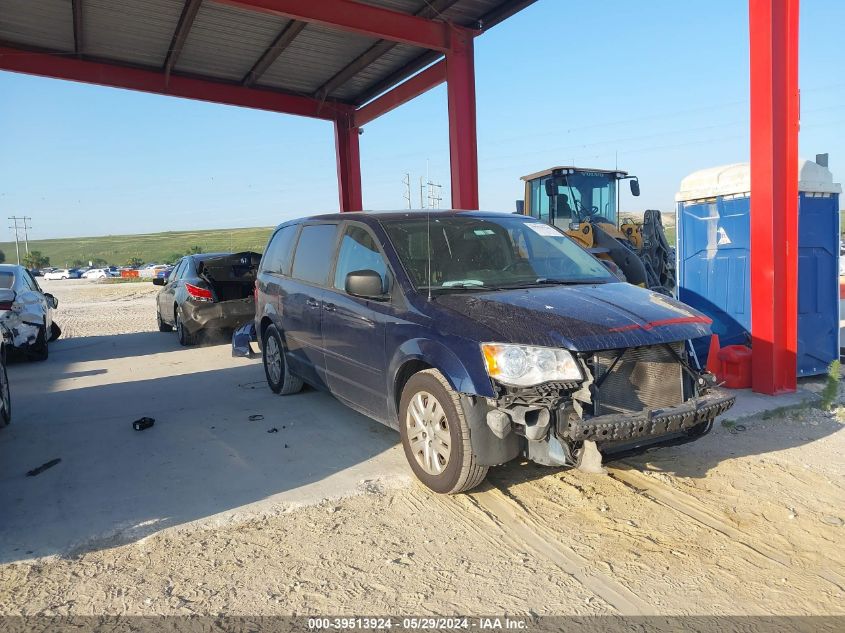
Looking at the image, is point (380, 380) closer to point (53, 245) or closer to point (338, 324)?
point (338, 324)

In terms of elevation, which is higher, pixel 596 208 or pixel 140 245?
pixel 140 245

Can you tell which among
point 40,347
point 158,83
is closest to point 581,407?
point 40,347

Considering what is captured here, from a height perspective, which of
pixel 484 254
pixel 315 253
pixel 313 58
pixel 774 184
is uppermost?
pixel 313 58

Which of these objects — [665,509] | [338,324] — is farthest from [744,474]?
[338,324]

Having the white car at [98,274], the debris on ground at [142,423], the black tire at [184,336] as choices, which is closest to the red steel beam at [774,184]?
the debris on ground at [142,423]

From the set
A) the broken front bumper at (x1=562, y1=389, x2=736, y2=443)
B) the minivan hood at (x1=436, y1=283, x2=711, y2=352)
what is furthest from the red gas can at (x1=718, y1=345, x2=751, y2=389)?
the broken front bumper at (x1=562, y1=389, x2=736, y2=443)

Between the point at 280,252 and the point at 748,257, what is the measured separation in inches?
195

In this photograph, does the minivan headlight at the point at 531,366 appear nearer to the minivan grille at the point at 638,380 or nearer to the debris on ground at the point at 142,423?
the minivan grille at the point at 638,380

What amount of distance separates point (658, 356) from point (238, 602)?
2601 mm

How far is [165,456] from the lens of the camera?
4758mm

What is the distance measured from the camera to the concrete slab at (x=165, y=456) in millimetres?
3676

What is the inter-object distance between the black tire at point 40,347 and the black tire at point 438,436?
25.2 feet

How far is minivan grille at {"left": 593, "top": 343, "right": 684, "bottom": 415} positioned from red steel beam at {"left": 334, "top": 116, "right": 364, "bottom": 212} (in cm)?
1264

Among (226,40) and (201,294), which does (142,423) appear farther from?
(226,40)
